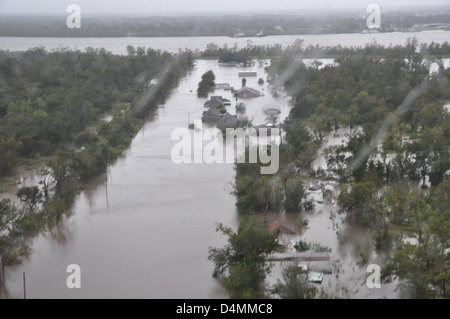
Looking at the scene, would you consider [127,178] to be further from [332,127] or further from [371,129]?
[332,127]

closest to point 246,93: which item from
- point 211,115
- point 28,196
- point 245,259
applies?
point 211,115

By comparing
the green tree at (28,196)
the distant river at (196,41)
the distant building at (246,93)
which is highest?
the distant river at (196,41)

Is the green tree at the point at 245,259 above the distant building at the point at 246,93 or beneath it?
beneath

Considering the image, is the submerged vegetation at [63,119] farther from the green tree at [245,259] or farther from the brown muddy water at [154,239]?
the green tree at [245,259]

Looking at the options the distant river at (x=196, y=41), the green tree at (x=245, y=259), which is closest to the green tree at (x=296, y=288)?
the green tree at (x=245, y=259)

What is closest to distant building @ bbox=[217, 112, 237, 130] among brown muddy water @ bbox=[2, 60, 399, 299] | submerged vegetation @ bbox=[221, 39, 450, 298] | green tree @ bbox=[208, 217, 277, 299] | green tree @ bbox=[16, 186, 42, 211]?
submerged vegetation @ bbox=[221, 39, 450, 298]

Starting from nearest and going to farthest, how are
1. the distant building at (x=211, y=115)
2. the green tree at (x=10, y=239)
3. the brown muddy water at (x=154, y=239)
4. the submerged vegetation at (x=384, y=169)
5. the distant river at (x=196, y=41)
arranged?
the submerged vegetation at (x=384, y=169), the brown muddy water at (x=154, y=239), the green tree at (x=10, y=239), the distant building at (x=211, y=115), the distant river at (x=196, y=41)

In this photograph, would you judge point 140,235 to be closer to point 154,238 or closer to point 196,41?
point 154,238
